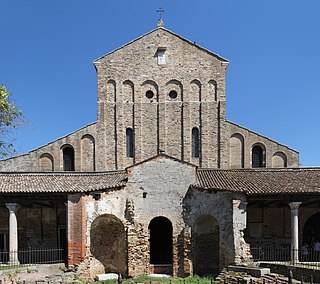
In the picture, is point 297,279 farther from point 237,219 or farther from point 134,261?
point 134,261

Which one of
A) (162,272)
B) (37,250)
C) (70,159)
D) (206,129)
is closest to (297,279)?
(162,272)

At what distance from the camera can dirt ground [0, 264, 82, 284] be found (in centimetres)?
1761

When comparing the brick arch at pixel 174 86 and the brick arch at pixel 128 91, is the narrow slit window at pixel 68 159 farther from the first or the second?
the brick arch at pixel 174 86

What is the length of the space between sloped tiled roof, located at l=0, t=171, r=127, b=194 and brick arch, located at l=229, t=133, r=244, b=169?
7.73m

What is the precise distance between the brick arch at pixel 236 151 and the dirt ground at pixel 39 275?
1293 cm

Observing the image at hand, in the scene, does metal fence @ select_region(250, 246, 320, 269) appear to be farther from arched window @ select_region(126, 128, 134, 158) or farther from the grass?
arched window @ select_region(126, 128, 134, 158)

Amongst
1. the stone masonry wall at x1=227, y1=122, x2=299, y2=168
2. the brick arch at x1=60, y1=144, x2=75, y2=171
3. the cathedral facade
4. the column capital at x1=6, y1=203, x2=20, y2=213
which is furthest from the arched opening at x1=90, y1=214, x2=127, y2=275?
the stone masonry wall at x1=227, y1=122, x2=299, y2=168

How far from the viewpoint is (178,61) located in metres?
27.2

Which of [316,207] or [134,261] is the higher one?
[316,207]

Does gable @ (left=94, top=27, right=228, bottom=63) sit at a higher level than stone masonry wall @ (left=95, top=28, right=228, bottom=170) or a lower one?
higher

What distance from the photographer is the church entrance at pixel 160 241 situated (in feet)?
74.9

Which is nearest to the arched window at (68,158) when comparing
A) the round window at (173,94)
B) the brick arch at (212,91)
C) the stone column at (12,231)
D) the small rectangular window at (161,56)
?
the stone column at (12,231)

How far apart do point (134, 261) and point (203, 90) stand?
502 inches

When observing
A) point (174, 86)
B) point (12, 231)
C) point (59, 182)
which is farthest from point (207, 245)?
point (174, 86)
